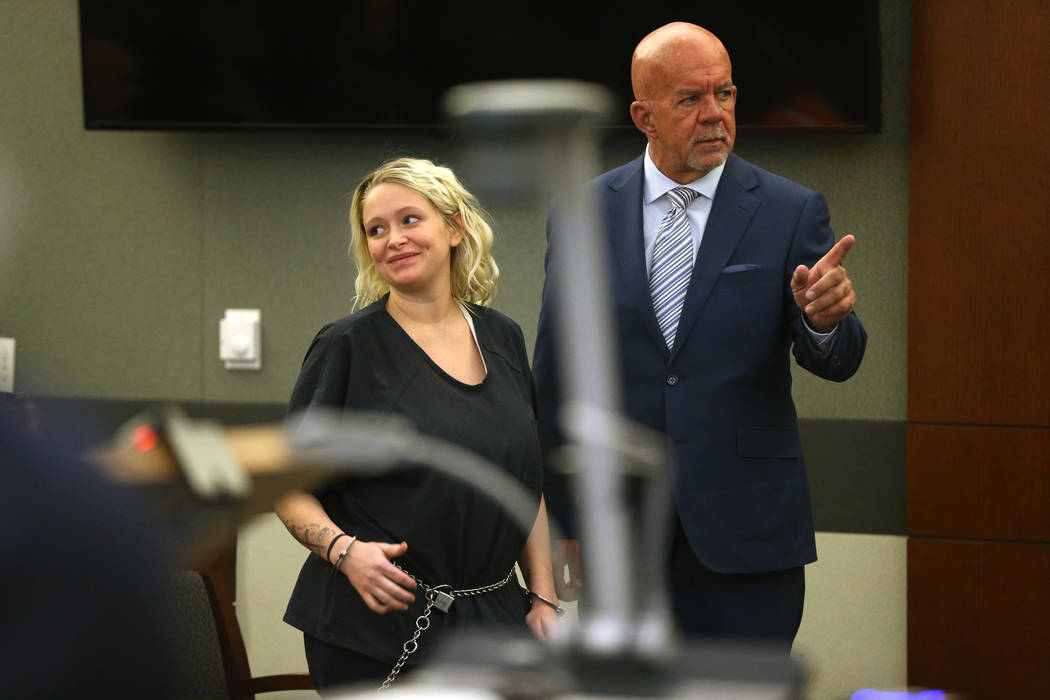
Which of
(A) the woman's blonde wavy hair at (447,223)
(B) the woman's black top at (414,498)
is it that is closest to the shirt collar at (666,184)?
(A) the woman's blonde wavy hair at (447,223)

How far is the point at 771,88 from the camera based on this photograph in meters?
2.94

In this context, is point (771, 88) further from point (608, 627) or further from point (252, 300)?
point (608, 627)

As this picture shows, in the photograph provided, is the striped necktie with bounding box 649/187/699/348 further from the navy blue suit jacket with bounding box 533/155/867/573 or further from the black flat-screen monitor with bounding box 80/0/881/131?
the black flat-screen monitor with bounding box 80/0/881/131

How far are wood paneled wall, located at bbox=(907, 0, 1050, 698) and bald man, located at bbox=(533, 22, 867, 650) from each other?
3.30 feet

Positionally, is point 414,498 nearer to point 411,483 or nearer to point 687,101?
point 411,483

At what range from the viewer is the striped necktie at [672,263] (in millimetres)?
2033

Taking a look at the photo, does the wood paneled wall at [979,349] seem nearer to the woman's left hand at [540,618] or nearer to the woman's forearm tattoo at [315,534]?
the woman's left hand at [540,618]

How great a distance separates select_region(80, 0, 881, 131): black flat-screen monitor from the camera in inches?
115

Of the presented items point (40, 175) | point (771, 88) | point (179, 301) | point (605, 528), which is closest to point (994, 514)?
point (771, 88)

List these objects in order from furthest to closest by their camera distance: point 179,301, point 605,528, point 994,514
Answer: point 179,301, point 994,514, point 605,528

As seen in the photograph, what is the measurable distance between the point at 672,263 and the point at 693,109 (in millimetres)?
271

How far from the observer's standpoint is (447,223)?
2014 mm

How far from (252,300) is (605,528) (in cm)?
285

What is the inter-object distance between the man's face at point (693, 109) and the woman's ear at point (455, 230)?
1.25 feet
